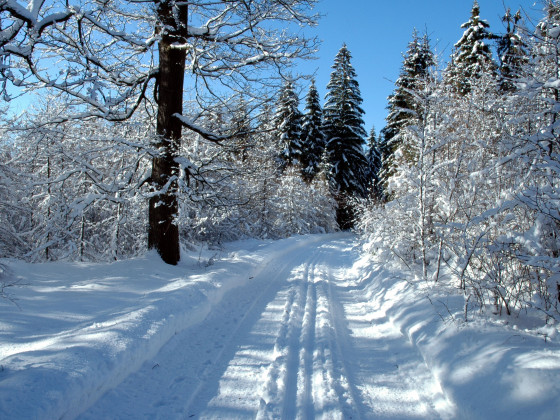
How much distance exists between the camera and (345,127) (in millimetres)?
31719

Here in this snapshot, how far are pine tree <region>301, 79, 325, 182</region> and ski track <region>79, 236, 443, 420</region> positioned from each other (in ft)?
92.3

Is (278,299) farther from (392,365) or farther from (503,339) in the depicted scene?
(503,339)

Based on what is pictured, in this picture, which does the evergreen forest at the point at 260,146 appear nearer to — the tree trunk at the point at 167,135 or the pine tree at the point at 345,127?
the tree trunk at the point at 167,135

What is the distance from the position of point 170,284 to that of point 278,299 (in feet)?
7.19

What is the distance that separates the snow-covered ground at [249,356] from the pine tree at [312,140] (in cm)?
2773

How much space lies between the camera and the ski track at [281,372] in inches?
114

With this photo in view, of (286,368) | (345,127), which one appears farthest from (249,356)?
(345,127)

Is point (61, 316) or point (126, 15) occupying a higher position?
point (126, 15)

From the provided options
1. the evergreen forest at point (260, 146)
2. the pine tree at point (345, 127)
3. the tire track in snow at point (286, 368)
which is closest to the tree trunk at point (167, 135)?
the evergreen forest at point (260, 146)

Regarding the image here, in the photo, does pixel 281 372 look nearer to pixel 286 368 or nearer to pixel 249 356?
pixel 286 368

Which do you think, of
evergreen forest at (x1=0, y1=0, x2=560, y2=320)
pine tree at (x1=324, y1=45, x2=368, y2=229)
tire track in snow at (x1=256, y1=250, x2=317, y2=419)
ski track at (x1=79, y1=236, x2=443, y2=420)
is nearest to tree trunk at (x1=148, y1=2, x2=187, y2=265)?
evergreen forest at (x1=0, y1=0, x2=560, y2=320)

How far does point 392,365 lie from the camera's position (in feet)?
12.9

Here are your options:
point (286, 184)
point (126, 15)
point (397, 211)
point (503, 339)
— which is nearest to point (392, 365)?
point (503, 339)

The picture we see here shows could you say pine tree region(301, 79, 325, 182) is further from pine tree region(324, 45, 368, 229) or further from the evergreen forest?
the evergreen forest
